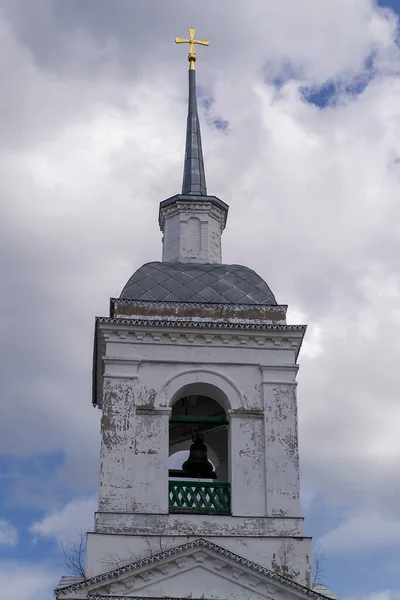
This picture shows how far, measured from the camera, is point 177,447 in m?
21.6

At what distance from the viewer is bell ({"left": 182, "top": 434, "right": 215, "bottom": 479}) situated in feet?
64.8

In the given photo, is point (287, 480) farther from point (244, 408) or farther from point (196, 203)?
point (196, 203)

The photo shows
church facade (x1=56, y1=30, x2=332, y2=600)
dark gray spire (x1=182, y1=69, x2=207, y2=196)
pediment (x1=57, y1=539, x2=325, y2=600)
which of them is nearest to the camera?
pediment (x1=57, y1=539, x2=325, y2=600)

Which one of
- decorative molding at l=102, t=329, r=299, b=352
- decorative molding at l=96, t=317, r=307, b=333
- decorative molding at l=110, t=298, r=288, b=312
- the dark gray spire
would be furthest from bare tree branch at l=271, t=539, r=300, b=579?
the dark gray spire

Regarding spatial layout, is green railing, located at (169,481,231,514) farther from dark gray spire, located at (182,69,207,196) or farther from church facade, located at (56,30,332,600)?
dark gray spire, located at (182,69,207,196)

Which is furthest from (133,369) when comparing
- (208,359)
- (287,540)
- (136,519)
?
(287,540)

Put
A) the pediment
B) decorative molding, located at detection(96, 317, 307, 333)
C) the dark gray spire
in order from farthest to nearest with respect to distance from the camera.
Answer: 1. the dark gray spire
2. decorative molding, located at detection(96, 317, 307, 333)
3. the pediment

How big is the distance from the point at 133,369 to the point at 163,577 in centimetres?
359

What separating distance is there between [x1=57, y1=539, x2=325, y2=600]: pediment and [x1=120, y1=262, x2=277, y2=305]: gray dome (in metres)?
4.56

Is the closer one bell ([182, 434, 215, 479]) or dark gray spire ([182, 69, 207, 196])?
bell ([182, 434, 215, 479])

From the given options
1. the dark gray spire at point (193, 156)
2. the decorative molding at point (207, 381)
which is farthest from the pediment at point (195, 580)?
the dark gray spire at point (193, 156)

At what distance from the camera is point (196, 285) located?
20.3m

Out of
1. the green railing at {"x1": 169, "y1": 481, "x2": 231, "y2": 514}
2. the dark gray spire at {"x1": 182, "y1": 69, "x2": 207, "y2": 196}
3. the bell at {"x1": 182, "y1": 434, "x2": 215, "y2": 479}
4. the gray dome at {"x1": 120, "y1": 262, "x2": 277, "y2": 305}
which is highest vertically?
the dark gray spire at {"x1": 182, "y1": 69, "x2": 207, "y2": 196}

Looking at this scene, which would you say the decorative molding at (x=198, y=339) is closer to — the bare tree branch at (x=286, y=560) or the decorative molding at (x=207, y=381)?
the decorative molding at (x=207, y=381)
